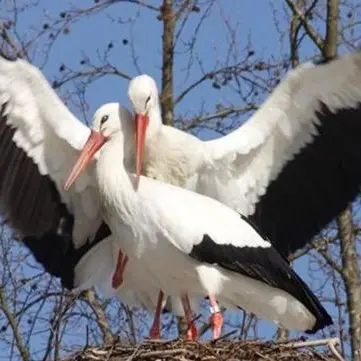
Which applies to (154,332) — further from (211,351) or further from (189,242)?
(211,351)

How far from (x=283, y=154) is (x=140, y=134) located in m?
1.20

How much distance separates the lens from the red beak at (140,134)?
45.8 feet

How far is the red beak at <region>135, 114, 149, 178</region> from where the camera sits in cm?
1396

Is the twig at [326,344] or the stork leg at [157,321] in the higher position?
the stork leg at [157,321]

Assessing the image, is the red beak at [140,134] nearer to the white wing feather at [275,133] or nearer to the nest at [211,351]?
the white wing feather at [275,133]

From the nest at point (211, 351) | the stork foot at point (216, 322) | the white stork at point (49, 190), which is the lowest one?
the nest at point (211, 351)

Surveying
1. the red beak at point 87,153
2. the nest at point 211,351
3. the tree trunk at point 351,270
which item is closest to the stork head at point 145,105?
the red beak at point 87,153

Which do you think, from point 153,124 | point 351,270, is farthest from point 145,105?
point 351,270

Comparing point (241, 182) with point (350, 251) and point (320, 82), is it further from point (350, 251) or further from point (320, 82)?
point (350, 251)

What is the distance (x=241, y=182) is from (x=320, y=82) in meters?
0.90

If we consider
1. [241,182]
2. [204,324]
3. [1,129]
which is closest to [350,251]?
[204,324]

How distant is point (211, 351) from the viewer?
12.8 m

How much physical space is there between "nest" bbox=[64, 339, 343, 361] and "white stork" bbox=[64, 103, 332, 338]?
921 mm

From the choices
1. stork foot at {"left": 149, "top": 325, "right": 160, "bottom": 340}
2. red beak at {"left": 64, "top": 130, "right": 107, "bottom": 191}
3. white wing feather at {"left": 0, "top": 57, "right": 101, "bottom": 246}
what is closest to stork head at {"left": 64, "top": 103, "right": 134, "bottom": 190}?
red beak at {"left": 64, "top": 130, "right": 107, "bottom": 191}
